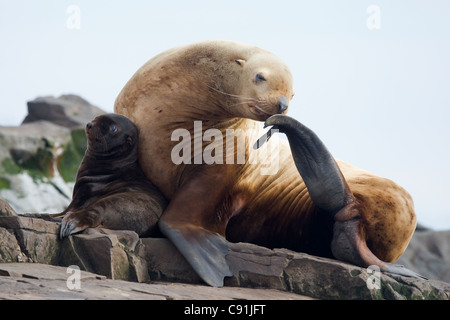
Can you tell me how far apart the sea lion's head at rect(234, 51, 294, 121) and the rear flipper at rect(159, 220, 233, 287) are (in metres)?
1.13

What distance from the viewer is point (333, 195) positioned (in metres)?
6.60

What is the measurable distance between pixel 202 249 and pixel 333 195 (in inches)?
49.8

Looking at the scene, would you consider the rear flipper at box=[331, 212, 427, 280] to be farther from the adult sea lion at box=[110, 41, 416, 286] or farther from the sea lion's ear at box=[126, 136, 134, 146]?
the sea lion's ear at box=[126, 136, 134, 146]

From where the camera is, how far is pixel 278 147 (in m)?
7.74

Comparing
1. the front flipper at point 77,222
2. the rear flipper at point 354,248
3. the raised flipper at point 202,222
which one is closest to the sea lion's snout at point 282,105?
the raised flipper at point 202,222

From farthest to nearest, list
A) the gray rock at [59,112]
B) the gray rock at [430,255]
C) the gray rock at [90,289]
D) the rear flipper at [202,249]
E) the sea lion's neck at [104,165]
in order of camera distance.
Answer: the gray rock at [59,112]
the gray rock at [430,255]
the sea lion's neck at [104,165]
the rear flipper at [202,249]
the gray rock at [90,289]

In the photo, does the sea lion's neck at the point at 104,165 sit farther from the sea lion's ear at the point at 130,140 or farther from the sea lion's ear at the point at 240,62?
the sea lion's ear at the point at 240,62

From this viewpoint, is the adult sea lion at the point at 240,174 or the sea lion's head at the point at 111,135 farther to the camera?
the sea lion's head at the point at 111,135

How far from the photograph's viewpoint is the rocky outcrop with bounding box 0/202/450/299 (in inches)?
219

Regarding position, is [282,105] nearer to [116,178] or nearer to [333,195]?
[333,195]

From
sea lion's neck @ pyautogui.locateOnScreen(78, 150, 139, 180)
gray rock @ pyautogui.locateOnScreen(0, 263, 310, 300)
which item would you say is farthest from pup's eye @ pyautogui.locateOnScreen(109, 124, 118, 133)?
gray rock @ pyautogui.locateOnScreen(0, 263, 310, 300)

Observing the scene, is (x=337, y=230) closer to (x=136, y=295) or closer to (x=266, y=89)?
(x=266, y=89)

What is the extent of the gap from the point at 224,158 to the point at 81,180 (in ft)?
4.35

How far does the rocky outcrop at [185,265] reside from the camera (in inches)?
219
